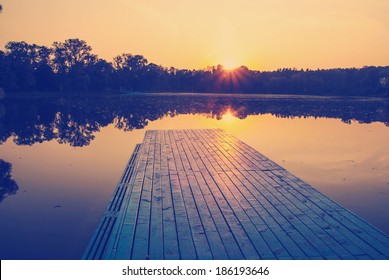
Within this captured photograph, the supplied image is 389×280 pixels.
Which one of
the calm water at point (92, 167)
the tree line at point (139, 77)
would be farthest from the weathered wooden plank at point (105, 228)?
the tree line at point (139, 77)

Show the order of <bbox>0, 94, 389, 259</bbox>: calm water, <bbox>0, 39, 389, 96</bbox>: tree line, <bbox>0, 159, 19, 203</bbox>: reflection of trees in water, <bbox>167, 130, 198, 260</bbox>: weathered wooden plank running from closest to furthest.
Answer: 1. <bbox>167, 130, 198, 260</bbox>: weathered wooden plank
2. <bbox>0, 94, 389, 259</bbox>: calm water
3. <bbox>0, 159, 19, 203</bbox>: reflection of trees in water
4. <bbox>0, 39, 389, 96</bbox>: tree line

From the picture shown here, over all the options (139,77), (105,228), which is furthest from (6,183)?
(139,77)

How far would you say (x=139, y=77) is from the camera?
8138 cm

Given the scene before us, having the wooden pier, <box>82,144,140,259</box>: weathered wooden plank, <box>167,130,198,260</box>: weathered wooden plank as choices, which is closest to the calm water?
<box>82,144,140,259</box>: weathered wooden plank

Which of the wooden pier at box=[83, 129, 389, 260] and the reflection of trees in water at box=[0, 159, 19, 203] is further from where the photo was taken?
the reflection of trees in water at box=[0, 159, 19, 203]

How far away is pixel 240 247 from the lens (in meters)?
4.17

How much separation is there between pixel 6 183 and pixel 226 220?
7.06m

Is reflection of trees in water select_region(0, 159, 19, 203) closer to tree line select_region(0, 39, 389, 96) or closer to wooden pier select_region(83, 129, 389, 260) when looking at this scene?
wooden pier select_region(83, 129, 389, 260)

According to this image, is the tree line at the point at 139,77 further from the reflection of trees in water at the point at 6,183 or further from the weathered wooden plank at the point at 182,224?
the weathered wooden plank at the point at 182,224

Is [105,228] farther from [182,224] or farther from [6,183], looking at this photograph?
[6,183]

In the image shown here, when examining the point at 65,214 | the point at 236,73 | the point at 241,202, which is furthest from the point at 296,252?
the point at 236,73

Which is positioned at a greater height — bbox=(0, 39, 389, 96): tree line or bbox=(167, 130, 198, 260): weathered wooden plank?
bbox=(0, 39, 389, 96): tree line

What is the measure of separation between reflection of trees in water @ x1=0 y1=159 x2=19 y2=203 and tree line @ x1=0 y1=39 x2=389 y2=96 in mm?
46428

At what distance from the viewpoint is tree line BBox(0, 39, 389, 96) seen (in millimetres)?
60094
